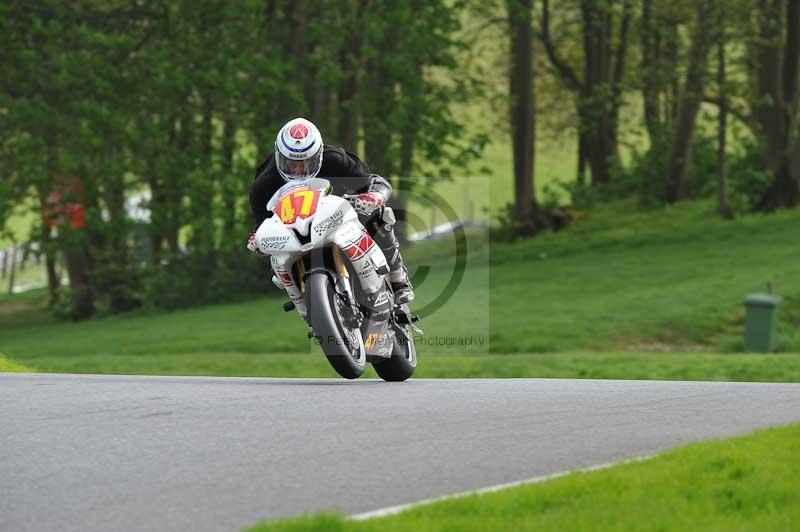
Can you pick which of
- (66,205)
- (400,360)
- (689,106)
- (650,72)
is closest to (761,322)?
(400,360)

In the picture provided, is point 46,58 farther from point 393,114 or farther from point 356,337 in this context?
point 356,337

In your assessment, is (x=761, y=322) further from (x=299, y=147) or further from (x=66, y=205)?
(x=66, y=205)

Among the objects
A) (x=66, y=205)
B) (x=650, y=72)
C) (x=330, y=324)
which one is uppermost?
(x=650, y=72)

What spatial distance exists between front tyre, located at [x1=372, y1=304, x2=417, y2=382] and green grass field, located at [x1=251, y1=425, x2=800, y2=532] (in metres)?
5.11

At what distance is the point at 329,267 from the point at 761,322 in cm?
1496

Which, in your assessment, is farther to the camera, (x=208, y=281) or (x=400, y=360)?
(x=208, y=281)

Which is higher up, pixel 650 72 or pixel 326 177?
pixel 650 72

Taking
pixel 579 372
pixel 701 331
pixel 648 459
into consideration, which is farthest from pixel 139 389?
pixel 701 331

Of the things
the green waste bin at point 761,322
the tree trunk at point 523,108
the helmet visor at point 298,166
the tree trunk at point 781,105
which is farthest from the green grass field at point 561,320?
the helmet visor at point 298,166

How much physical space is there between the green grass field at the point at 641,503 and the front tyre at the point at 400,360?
16.8 feet

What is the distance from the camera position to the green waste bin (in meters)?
24.2

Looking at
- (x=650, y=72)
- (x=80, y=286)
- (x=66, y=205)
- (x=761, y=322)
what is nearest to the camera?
(x=761, y=322)

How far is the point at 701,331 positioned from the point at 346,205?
56.8ft

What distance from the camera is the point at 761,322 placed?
957 inches
